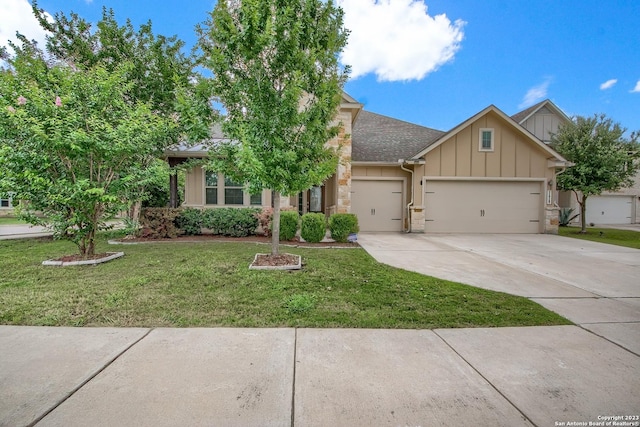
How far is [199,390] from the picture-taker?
2145 millimetres

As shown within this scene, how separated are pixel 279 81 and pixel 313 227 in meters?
4.41

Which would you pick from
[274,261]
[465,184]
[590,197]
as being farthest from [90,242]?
[590,197]

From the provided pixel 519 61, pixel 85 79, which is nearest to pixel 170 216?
pixel 85 79

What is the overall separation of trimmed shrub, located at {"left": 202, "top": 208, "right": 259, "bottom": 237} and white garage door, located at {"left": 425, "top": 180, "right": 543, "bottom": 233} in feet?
23.9

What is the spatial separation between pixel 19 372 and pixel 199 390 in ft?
5.04

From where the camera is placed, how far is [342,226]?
9070mm

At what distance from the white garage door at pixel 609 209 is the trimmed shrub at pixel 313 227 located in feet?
63.2

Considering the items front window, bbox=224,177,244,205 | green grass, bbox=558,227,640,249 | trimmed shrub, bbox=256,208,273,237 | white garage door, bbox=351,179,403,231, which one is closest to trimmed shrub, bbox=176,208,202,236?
front window, bbox=224,177,244,205

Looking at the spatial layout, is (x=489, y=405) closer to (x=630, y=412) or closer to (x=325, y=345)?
(x=630, y=412)

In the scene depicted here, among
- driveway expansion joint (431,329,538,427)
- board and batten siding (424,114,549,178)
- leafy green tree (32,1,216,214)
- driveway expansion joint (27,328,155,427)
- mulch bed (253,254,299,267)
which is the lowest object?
driveway expansion joint (431,329,538,427)

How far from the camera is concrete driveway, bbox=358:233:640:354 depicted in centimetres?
371

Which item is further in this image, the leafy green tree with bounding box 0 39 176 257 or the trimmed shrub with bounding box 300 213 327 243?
the trimmed shrub with bounding box 300 213 327 243

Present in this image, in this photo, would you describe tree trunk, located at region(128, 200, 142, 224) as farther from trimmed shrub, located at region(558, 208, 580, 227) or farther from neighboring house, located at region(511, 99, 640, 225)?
trimmed shrub, located at region(558, 208, 580, 227)

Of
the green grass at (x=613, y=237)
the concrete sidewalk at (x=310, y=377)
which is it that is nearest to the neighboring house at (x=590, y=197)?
the green grass at (x=613, y=237)
